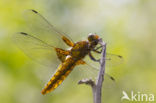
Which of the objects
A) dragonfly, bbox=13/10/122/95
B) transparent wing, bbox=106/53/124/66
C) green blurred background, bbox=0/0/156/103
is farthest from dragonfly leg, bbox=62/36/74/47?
green blurred background, bbox=0/0/156/103

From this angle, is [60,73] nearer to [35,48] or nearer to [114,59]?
[35,48]

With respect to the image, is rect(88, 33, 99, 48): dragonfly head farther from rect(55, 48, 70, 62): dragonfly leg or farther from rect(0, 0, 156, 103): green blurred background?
rect(0, 0, 156, 103): green blurred background

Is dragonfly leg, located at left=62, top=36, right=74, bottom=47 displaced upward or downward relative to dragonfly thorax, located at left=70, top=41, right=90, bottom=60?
upward

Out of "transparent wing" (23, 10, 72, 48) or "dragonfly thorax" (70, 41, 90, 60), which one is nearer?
"dragonfly thorax" (70, 41, 90, 60)

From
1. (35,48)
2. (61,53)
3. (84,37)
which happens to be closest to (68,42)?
(61,53)

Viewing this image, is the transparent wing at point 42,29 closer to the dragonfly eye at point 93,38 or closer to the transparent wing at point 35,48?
the transparent wing at point 35,48

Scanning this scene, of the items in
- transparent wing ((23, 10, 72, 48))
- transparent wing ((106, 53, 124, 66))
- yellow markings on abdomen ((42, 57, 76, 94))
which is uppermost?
transparent wing ((23, 10, 72, 48))

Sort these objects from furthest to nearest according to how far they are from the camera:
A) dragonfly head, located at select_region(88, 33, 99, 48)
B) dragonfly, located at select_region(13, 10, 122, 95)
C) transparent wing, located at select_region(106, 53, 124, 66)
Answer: transparent wing, located at select_region(106, 53, 124, 66) < dragonfly, located at select_region(13, 10, 122, 95) < dragonfly head, located at select_region(88, 33, 99, 48)

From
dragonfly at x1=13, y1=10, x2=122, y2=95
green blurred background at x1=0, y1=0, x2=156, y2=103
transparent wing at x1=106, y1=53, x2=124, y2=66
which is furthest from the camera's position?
green blurred background at x1=0, y1=0, x2=156, y2=103
